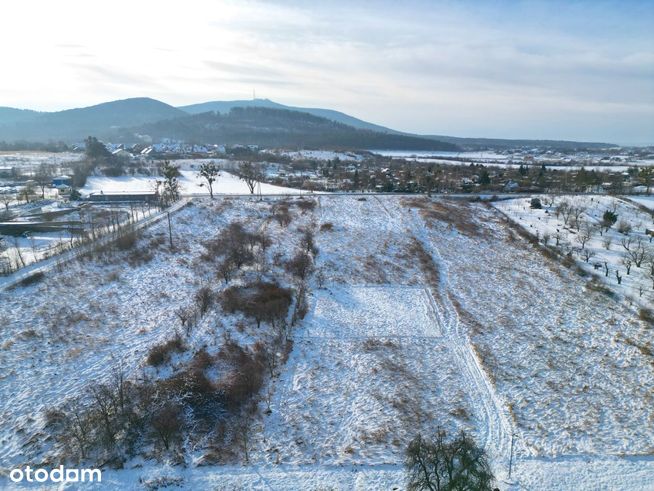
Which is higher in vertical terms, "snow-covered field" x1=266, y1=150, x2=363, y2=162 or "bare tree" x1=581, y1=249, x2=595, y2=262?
"snow-covered field" x1=266, y1=150, x2=363, y2=162

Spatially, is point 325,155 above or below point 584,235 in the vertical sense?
above

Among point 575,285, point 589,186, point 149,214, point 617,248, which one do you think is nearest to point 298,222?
point 149,214

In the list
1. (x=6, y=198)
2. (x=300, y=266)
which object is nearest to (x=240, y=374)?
(x=300, y=266)

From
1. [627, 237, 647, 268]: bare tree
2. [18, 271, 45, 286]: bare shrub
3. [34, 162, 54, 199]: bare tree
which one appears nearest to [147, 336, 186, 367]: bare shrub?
[18, 271, 45, 286]: bare shrub

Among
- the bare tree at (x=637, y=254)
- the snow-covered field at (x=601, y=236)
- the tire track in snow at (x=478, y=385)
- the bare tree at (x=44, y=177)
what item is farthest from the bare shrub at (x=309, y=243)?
the bare tree at (x=44, y=177)

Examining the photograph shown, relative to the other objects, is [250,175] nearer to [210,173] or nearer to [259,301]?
[210,173]

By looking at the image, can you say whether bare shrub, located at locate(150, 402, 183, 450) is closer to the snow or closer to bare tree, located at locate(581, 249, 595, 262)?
bare tree, located at locate(581, 249, 595, 262)

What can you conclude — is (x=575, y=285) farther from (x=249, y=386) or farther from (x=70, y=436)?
(x=70, y=436)

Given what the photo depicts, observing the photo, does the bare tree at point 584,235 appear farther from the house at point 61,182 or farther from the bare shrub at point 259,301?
the house at point 61,182

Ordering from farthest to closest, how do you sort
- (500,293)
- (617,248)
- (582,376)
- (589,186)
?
(589,186)
(617,248)
(500,293)
(582,376)
